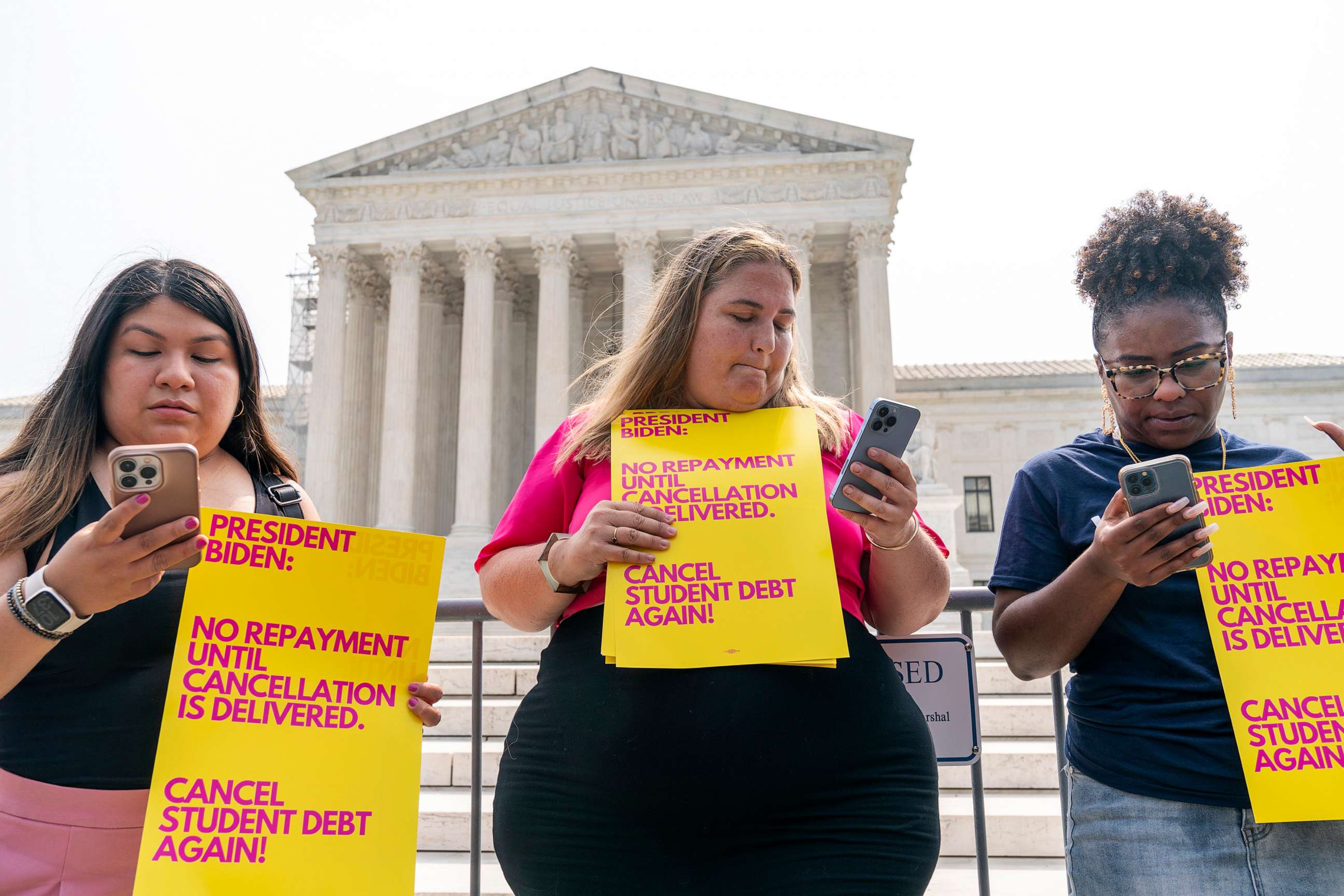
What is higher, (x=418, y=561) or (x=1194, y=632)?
(x=418, y=561)

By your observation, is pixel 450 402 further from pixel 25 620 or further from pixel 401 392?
pixel 25 620

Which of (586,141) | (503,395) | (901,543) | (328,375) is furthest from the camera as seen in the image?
(503,395)

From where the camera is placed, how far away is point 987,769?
7.99m

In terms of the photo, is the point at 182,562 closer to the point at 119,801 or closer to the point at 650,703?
the point at 119,801

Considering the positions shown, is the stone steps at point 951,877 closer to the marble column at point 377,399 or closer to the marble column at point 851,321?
the marble column at point 851,321

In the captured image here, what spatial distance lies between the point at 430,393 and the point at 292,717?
33981 millimetres

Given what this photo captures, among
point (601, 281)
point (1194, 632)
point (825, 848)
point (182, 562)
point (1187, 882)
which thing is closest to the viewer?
point (182, 562)

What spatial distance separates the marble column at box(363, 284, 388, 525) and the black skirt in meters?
32.9

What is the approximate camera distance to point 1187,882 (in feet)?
8.28

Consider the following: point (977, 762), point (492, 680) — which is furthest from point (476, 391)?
point (977, 762)

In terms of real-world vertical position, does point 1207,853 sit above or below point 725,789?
below

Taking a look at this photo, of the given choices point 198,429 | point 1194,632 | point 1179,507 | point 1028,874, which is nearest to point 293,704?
point 198,429

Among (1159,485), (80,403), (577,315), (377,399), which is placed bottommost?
(1159,485)

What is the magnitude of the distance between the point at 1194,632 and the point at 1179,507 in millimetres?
618
